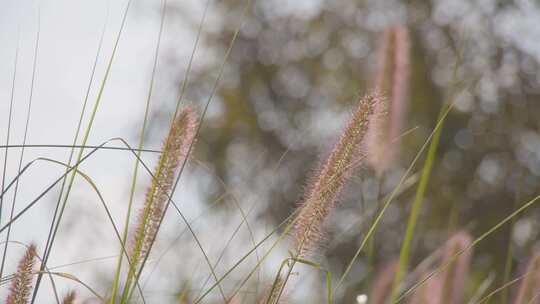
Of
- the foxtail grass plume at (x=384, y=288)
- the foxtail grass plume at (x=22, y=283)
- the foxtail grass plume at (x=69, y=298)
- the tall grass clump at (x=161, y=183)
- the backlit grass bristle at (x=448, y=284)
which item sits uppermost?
the tall grass clump at (x=161, y=183)

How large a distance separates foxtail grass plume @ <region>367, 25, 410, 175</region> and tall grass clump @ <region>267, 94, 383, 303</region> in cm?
104

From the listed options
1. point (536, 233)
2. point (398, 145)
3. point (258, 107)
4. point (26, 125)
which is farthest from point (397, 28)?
point (258, 107)

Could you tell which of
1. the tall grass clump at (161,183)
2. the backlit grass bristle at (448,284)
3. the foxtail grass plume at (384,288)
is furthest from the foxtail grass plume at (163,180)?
the foxtail grass plume at (384,288)

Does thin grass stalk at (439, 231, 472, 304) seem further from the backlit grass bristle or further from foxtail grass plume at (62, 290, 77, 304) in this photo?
foxtail grass plume at (62, 290, 77, 304)

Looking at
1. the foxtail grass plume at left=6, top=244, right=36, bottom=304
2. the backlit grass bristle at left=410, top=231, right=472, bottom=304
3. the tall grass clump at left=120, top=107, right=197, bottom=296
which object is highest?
the tall grass clump at left=120, top=107, right=197, bottom=296

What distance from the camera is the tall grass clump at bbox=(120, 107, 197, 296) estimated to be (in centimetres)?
193

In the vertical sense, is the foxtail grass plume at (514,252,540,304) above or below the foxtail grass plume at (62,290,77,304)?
below

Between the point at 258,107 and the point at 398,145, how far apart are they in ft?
51.5

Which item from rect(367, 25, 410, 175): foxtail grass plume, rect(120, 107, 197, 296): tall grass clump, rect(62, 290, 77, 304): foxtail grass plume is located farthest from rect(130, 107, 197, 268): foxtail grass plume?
rect(367, 25, 410, 175): foxtail grass plume

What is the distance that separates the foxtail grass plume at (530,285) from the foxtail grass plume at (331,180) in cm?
62

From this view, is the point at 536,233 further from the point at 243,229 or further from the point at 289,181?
the point at 243,229

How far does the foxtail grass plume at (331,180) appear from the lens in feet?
6.45

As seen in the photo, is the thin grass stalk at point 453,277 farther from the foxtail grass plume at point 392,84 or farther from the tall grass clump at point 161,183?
the tall grass clump at point 161,183

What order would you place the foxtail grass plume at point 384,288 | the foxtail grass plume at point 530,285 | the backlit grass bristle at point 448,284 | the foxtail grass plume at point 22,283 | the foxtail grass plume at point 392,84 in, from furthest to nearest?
the foxtail grass plume at point 392,84 < the foxtail grass plume at point 384,288 < the backlit grass bristle at point 448,284 < the foxtail grass plume at point 530,285 < the foxtail grass plume at point 22,283
